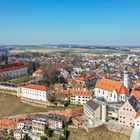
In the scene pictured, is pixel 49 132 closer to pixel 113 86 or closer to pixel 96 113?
pixel 96 113

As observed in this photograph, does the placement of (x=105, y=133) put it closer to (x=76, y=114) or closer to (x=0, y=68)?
(x=76, y=114)

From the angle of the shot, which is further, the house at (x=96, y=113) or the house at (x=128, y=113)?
the house at (x=96, y=113)

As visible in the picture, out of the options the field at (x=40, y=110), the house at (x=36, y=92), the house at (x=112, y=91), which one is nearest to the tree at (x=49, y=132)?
the field at (x=40, y=110)

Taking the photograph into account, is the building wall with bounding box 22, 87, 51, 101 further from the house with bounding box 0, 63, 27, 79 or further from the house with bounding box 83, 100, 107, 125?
the house with bounding box 0, 63, 27, 79

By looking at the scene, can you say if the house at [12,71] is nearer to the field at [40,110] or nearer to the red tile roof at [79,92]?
the field at [40,110]

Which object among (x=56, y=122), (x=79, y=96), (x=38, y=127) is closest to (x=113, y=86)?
(x=79, y=96)

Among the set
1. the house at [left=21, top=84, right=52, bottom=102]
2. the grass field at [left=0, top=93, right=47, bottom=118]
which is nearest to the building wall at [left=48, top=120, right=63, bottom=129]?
the grass field at [left=0, top=93, right=47, bottom=118]

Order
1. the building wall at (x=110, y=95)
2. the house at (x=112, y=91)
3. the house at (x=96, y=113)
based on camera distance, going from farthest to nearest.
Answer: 1. the building wall at (x=110, y=95)
2. the house at (x=112, y=91)
3. the house at (x=96, y=113)
